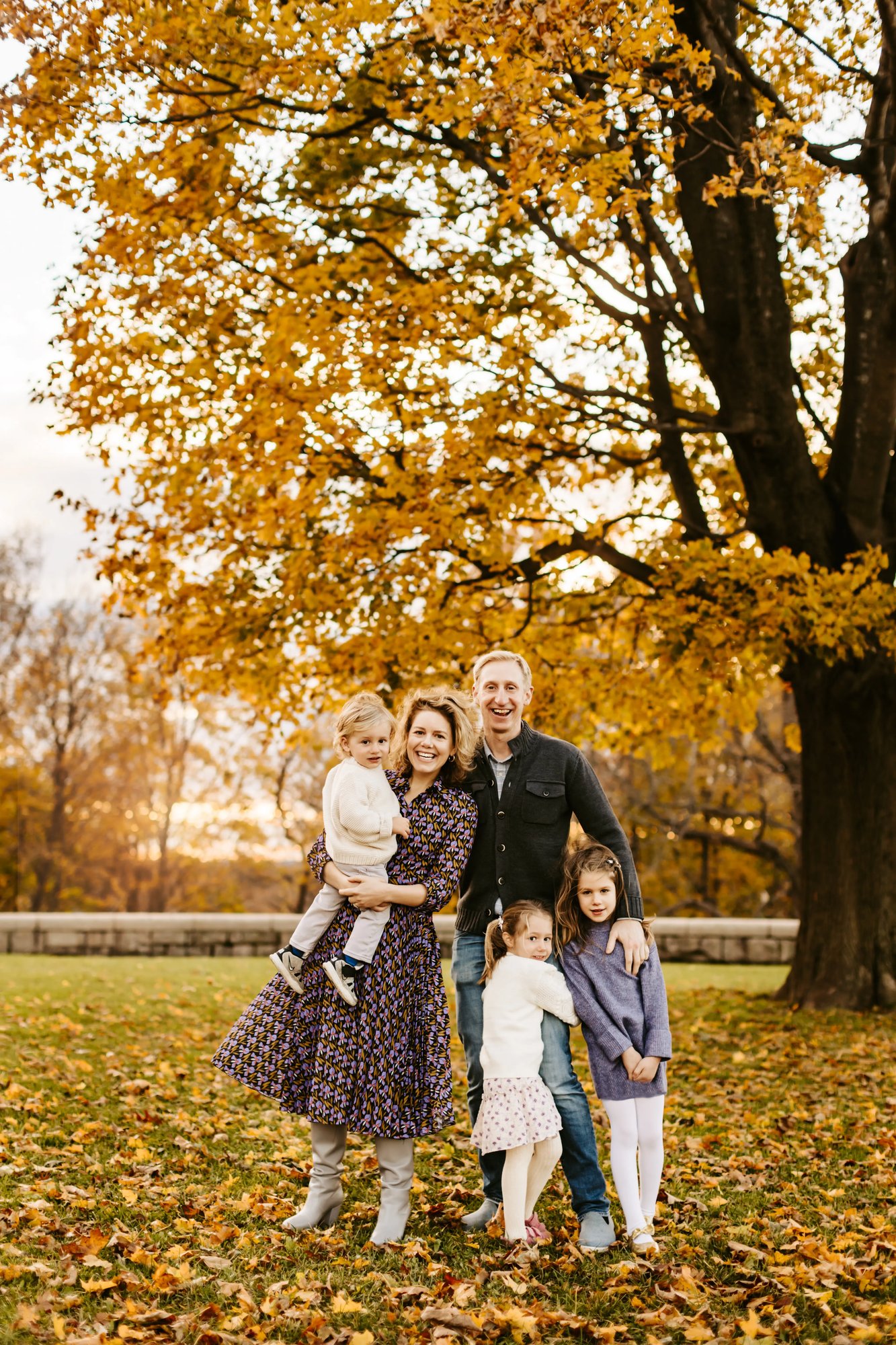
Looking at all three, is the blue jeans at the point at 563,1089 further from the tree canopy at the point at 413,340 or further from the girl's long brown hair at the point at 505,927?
the tree canopy at the point at 413,340

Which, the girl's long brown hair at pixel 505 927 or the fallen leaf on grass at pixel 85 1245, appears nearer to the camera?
the fallen leaf on grass at pixel 85 1245

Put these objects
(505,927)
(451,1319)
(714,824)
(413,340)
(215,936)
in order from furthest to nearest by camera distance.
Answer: (714,824)
(215,936)
(413,340)
(505,927)
(451,1319)

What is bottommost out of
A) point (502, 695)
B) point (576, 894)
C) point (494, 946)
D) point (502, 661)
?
point (494, 946)

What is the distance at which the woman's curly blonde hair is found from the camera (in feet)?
13.6

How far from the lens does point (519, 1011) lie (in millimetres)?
3955

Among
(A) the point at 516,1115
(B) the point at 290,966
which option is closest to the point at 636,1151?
(A) the point at 516,1115

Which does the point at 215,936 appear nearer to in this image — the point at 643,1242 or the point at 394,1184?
the point at 394,1184

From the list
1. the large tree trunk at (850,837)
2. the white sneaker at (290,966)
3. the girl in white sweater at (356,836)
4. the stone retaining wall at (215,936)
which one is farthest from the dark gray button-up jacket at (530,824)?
the stone retaining wall at (215,936)

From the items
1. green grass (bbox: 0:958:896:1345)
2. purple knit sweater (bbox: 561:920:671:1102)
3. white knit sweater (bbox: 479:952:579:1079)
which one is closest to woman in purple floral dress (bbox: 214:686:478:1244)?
white knit sweater (bbox: 479:952:579:1079)

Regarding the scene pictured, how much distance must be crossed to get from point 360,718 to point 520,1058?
4.16 feet

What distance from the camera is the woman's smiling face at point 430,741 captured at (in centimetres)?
410

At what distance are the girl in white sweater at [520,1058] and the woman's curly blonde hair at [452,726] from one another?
0.53 meters

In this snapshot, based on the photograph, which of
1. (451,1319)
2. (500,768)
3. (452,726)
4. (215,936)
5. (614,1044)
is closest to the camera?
(451,1319)

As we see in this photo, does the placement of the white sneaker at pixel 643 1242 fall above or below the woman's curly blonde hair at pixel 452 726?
below
